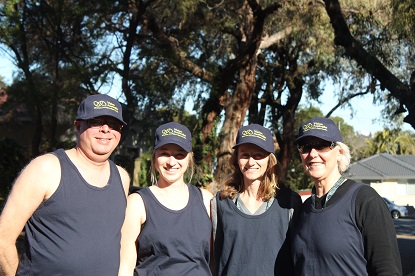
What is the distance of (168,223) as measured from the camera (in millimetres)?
3781

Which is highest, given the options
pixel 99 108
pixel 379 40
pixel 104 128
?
pixel 379 40

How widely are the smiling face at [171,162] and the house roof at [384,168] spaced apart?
39.9 m

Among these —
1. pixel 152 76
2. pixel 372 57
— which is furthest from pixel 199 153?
pixel 372 57

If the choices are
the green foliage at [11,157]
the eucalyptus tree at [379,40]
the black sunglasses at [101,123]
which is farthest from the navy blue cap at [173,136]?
the green foliage at [11,157]

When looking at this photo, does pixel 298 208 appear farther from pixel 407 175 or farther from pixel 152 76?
pixel 407 175

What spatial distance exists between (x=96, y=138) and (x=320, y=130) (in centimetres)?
145

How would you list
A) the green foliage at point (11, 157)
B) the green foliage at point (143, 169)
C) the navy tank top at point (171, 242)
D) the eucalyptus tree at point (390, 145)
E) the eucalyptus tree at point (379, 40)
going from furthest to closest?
the eucalyptus tree at point (390, 145) → the green foliage at point (143, 169) → the green foliage at point (11, 157) → the eucalyptus tree at point (379, 40) → the navy tank top at point (171, 242)

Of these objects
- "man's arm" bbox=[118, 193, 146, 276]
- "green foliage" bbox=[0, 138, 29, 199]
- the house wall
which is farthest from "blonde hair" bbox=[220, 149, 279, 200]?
the house wall

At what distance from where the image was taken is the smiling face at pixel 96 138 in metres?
3.67

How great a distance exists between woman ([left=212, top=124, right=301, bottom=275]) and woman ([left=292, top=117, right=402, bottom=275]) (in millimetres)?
211

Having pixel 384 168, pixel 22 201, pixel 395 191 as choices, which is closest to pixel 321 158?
pixel 22 201

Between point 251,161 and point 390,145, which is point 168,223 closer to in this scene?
point 251,161

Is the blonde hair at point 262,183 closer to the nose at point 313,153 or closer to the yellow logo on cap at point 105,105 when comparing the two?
the nose at point 313,153

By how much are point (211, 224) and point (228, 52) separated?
1591 cm
